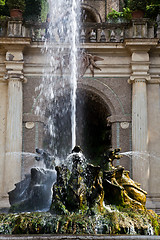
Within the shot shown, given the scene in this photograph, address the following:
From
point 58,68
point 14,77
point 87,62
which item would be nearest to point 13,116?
point 14,77

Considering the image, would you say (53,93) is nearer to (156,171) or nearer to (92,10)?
(156,171)

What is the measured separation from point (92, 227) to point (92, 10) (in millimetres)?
16603

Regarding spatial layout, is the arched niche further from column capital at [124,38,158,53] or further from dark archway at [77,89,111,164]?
column capital at [124,38,158,53]

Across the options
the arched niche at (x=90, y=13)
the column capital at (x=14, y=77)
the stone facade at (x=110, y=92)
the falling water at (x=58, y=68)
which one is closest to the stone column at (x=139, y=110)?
the stone facade at (x=110, y=92)

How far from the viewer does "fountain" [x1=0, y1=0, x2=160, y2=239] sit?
25.4 ft

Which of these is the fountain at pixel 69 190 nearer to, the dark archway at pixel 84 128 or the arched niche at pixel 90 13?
the dark archway at pixel 84 128

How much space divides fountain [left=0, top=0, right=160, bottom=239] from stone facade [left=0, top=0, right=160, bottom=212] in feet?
1.22

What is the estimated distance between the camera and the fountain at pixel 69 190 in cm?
775

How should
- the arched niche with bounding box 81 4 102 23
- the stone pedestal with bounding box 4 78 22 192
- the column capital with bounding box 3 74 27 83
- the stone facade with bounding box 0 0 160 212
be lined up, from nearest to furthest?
the stone pedestal with bounding box 4 78 22 192, the stone facade with bounding box 0 0 160 212, the column capital with bounding box 3 74 27 83, the arched niche with bounding box 81 4 102 23

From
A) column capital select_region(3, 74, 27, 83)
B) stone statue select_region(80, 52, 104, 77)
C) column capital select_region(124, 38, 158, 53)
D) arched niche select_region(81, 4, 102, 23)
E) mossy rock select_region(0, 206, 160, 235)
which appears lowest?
mossy rock select_region(0, 206, 160, 235)

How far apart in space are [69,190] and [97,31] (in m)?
6.27

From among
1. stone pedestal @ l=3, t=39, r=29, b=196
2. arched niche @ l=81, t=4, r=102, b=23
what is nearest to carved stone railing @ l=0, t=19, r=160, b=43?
stone pedestal @ l=3, t=39, r=29, b=196

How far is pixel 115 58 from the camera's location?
43.7 feet

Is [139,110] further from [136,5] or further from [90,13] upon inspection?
[90,13]
